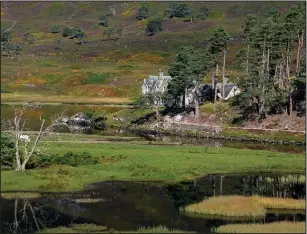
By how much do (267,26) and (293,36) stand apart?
484 centimetres

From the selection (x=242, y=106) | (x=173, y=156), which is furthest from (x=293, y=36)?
(x=173, y=156)

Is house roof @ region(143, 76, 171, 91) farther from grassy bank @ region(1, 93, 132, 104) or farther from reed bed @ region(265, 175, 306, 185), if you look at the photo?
reed bed @ region(265, 175, 306, 185)

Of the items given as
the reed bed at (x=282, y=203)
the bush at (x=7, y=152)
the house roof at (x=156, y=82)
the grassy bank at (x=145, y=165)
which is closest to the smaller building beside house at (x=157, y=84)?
the house roof at (x=156, y=82)

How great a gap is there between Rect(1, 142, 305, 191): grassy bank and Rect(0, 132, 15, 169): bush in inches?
99.9

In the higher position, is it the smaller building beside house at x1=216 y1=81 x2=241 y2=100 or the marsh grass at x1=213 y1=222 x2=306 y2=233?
the smaller building beside house at x1=216 y1=81 x2=241 y2=100

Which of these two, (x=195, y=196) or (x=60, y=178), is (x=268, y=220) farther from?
(x=60, y=178)

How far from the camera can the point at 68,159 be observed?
6281cm

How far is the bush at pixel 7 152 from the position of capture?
186 ft

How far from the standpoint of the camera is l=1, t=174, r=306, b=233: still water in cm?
4088

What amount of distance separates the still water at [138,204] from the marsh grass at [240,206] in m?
1.00

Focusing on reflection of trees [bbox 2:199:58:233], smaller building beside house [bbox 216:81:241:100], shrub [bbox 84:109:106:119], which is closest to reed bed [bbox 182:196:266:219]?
reflection of trees [bbox 2:199:58:233]

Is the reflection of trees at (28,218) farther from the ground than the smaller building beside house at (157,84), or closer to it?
closer to it

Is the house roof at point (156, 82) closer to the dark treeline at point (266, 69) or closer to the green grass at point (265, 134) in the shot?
the dark treeline at point (266, 69)

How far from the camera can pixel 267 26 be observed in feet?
340
